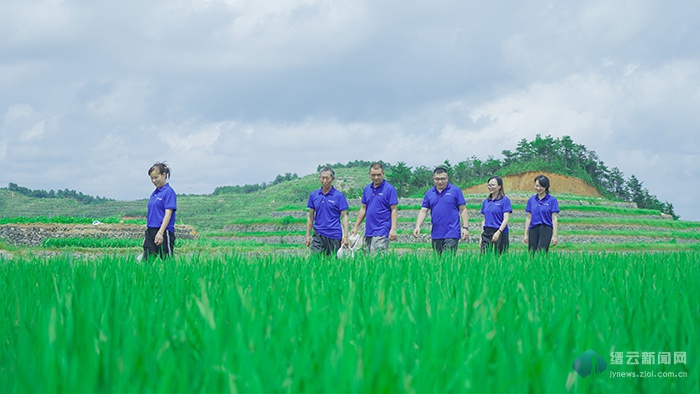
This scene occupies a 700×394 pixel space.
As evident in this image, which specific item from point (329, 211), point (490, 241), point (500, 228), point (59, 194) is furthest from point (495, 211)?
point (59, 194)

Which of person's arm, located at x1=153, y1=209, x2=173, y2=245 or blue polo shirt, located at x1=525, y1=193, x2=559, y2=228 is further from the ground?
blue polo shirt, located at x1=525, y1=193, x2=559, y2=228

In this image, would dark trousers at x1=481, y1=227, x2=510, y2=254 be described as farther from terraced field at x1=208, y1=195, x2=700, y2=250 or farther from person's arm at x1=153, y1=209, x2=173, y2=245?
terraced field at x1=208, y1=195, x2=700, y2=250

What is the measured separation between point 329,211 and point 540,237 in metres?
3.26

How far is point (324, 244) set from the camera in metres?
7.80

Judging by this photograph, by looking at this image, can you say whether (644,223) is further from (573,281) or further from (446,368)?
(446,368)

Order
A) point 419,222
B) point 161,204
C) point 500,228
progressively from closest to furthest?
point 161,204 → point 419,222 → point 500,228

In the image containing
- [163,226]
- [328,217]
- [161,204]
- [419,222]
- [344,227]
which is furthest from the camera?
[419,222]

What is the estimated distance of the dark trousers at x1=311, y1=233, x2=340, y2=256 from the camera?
25.3ft

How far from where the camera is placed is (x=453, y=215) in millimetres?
7941

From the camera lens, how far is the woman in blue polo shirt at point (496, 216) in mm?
8289

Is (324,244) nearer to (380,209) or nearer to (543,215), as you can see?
(380,209)

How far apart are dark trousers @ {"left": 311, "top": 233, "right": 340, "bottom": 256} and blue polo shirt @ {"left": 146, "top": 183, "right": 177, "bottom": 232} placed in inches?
74.7

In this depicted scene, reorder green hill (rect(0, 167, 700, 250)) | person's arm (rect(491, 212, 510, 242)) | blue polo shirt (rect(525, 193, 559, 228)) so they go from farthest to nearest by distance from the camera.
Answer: green hill (rect(0, 167, 700, 250)), blue polo shirt (rect(525, 193, 559, 228)), person's arm (rect(491, 212, 510, 242))

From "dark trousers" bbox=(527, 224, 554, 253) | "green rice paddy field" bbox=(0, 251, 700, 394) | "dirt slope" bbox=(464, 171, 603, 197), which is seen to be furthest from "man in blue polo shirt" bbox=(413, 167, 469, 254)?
"dirt slope" bbox=(464, 171, 603, 197)
